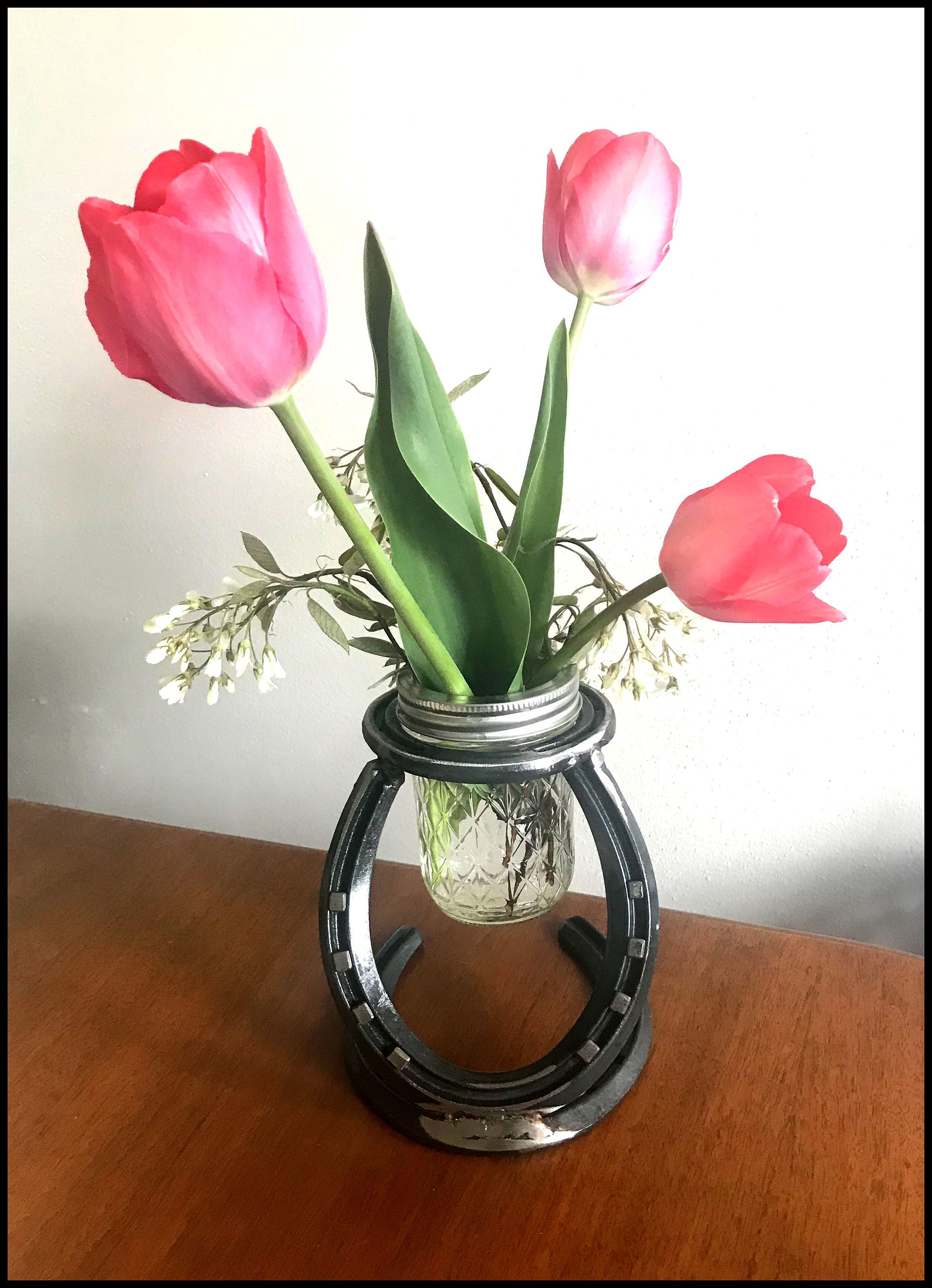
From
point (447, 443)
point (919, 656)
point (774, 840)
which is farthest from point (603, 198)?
point (774, 840)

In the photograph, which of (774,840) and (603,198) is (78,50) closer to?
(603,198)

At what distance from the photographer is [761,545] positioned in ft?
1.19

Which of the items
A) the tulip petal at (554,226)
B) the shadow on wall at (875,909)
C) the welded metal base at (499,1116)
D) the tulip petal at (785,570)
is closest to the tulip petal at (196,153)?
the tulip petal at (554,226)

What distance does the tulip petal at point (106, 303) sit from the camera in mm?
327

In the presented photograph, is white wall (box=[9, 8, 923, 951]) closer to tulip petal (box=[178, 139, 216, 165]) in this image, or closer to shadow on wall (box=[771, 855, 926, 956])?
shadow on wall (box=[771, 855, 926, 956])

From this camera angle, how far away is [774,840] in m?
0.74

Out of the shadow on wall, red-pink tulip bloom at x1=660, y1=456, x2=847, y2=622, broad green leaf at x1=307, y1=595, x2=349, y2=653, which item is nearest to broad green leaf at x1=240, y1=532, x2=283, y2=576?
broad green leaf at x1=307, y1=595, x2=349, y2=653

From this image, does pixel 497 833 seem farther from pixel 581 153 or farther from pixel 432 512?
pixel 581 153

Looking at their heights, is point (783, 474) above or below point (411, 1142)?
above

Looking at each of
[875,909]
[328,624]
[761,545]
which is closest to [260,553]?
[328,624]

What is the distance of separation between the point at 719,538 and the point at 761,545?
0.06ft

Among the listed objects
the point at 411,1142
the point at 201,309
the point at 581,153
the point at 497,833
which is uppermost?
the point at 581,153

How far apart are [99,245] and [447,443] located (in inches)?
7.3

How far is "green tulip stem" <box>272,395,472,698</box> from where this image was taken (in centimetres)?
37
